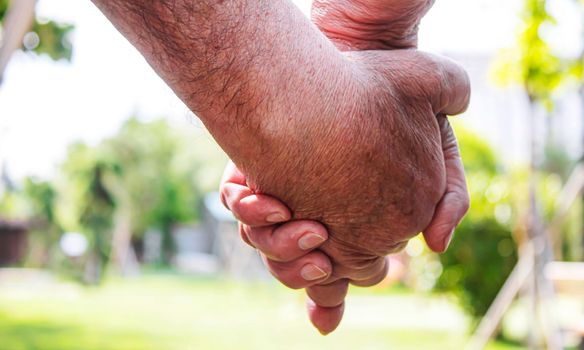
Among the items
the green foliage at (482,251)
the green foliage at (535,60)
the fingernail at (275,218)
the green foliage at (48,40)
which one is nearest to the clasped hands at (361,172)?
the fingernail at (275,218)

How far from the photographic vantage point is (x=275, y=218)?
4.20ft

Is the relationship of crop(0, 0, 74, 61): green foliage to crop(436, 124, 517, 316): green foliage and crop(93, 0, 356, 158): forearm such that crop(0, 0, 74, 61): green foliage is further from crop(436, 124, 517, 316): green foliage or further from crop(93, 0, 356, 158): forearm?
crop(93, 0, 356, 158): forearm

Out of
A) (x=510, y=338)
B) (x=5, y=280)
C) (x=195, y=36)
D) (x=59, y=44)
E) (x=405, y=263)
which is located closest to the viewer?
(x=195, y=36)

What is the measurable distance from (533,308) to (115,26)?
4.90 meters

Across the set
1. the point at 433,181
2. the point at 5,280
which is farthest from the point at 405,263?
the point at 433,181

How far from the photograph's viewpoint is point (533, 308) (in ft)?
17.7

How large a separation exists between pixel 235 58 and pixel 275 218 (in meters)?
0.33

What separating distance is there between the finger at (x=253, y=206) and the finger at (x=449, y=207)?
28 cm

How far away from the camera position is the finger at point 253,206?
127 centimetres

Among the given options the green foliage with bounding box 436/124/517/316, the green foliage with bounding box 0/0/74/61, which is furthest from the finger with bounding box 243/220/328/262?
the green foliage with bounding box 436/124/517/316

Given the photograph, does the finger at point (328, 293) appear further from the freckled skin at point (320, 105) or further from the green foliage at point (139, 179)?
the green foliage at point (139, 179)

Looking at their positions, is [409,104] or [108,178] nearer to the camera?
[409,104]

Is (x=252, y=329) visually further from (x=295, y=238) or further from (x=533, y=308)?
(x=295, y=238)

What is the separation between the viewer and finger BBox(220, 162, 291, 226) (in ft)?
4.18
